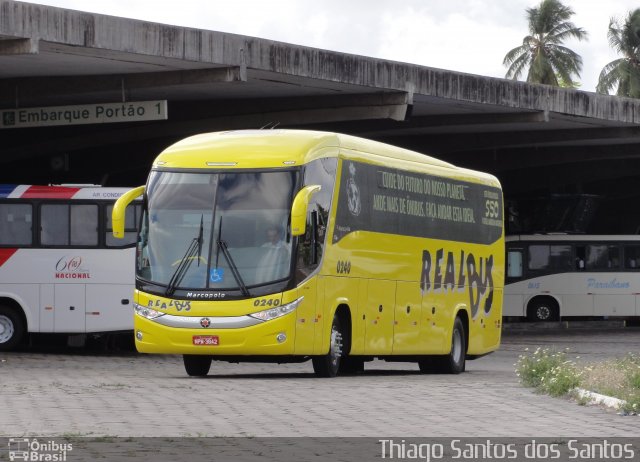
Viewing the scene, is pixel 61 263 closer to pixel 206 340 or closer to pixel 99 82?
pixel 99 82

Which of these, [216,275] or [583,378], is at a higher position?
[216,275]

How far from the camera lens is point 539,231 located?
53844 millimetres

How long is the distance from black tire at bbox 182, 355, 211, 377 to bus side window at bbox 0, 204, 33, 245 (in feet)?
29.4

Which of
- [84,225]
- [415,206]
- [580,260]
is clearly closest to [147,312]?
[415,206]

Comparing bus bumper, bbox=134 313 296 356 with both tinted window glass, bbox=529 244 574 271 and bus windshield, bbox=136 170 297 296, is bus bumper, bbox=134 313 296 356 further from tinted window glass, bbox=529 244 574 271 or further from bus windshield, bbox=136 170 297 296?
tinted window glass, bbox=529 244 574 271

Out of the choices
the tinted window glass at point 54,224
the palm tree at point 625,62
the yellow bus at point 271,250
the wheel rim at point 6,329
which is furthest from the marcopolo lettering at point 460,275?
the palm tree at point 625,62

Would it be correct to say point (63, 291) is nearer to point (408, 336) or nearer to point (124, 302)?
point (124, 302)

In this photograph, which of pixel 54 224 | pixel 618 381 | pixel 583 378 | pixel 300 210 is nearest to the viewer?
pixel 618 381

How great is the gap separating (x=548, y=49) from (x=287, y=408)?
8770 cm

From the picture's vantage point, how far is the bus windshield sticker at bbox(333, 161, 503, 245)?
21.8 m

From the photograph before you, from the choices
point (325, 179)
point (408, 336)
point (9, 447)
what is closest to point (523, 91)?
point (408, 336)

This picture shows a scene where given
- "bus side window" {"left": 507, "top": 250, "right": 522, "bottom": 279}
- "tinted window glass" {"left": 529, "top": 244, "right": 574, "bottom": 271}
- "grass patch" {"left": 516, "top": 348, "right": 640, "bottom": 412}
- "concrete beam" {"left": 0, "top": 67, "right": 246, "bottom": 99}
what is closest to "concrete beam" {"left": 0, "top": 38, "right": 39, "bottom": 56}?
"concrete beam" {"left": 0, "top": 67, "right": 246, "bottom": 99}

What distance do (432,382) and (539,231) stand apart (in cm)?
3396

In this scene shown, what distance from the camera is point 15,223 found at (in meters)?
30.0
